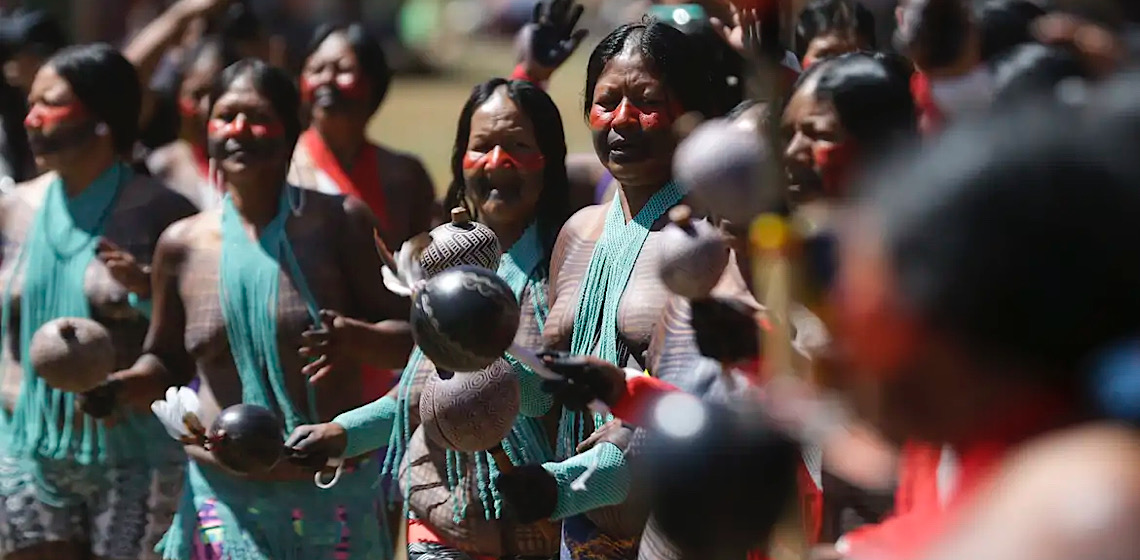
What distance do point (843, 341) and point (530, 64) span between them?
3.76m

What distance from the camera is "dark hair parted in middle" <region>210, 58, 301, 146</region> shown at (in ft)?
15.4

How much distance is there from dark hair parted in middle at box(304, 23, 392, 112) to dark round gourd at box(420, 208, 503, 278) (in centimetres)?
256

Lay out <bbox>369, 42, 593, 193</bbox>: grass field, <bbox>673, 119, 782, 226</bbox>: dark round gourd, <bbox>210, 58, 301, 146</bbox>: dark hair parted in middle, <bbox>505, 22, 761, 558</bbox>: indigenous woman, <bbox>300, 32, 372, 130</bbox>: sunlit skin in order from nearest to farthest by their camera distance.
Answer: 1. <bbox>673, 119, 782, 226</bbox>: dark round gourd
2. <bbox>505, 22, 761, 558</bbox>: indigenous woman
3. <bbox>210, 58, 301, 146</bbox>: dark hair parted in middle
4. <bbox>300, 32, 372, 130</bbox>: sunlit skin
5. <bbox>369, 42, 593, 193</bbox>: grass field

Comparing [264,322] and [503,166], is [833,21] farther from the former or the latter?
[264,322]

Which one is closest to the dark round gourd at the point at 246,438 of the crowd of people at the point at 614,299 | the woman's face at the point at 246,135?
the crowd of people at the point at 614,299

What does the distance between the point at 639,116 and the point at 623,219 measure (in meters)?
0.24

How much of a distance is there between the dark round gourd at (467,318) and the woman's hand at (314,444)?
1104mm

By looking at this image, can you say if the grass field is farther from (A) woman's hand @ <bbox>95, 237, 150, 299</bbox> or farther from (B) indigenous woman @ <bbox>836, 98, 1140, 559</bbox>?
(B) indigenous woman @ <bbox>836, 98, 1140, 559</bbox>

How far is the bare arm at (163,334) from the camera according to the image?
4648 mm

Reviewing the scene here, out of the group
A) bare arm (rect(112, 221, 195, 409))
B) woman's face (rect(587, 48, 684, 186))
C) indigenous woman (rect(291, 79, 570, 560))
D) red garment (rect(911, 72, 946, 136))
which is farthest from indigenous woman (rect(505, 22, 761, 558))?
bare arm (rect(112, 221, 195, 409))

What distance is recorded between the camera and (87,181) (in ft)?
17.3

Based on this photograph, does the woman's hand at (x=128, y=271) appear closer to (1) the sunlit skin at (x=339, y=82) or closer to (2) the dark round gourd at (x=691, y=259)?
(1) the sunlit skin at (x=339, y=82)

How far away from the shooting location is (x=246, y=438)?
396 cm

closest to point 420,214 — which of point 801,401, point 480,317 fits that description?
point 480,317
